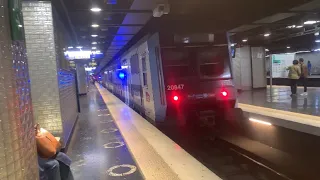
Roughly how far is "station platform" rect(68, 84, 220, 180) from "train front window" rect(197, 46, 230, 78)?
6.94ft

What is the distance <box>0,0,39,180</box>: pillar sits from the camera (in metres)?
1.50

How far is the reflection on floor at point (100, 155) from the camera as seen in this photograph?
12.6 feet

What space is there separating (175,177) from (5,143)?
2.31 meters

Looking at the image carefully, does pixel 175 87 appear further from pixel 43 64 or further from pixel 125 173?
pixel 125 173

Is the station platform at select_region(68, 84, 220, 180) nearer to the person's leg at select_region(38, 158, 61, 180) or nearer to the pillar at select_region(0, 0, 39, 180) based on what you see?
the person's leg at select_region(38, 158, 61, 180)

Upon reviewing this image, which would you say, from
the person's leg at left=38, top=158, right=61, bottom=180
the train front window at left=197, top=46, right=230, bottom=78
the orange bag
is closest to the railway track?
the train front window at left=197, top=46, right=230, bottom=78

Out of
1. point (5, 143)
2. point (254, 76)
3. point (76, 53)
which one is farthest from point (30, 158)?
point (254, 76)

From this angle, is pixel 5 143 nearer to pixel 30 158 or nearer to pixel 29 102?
pixel 30 158

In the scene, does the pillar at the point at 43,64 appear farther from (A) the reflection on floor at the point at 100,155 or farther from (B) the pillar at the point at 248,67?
(B) the pillar at the point at 248,67

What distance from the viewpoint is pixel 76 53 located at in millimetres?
11180

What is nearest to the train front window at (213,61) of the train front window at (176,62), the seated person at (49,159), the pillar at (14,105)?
the train front window at (176,62)

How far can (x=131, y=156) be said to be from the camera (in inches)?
183

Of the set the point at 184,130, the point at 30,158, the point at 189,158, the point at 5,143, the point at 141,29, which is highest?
the point at 141,29

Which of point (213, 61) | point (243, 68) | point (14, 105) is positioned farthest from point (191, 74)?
point (243, 68)
